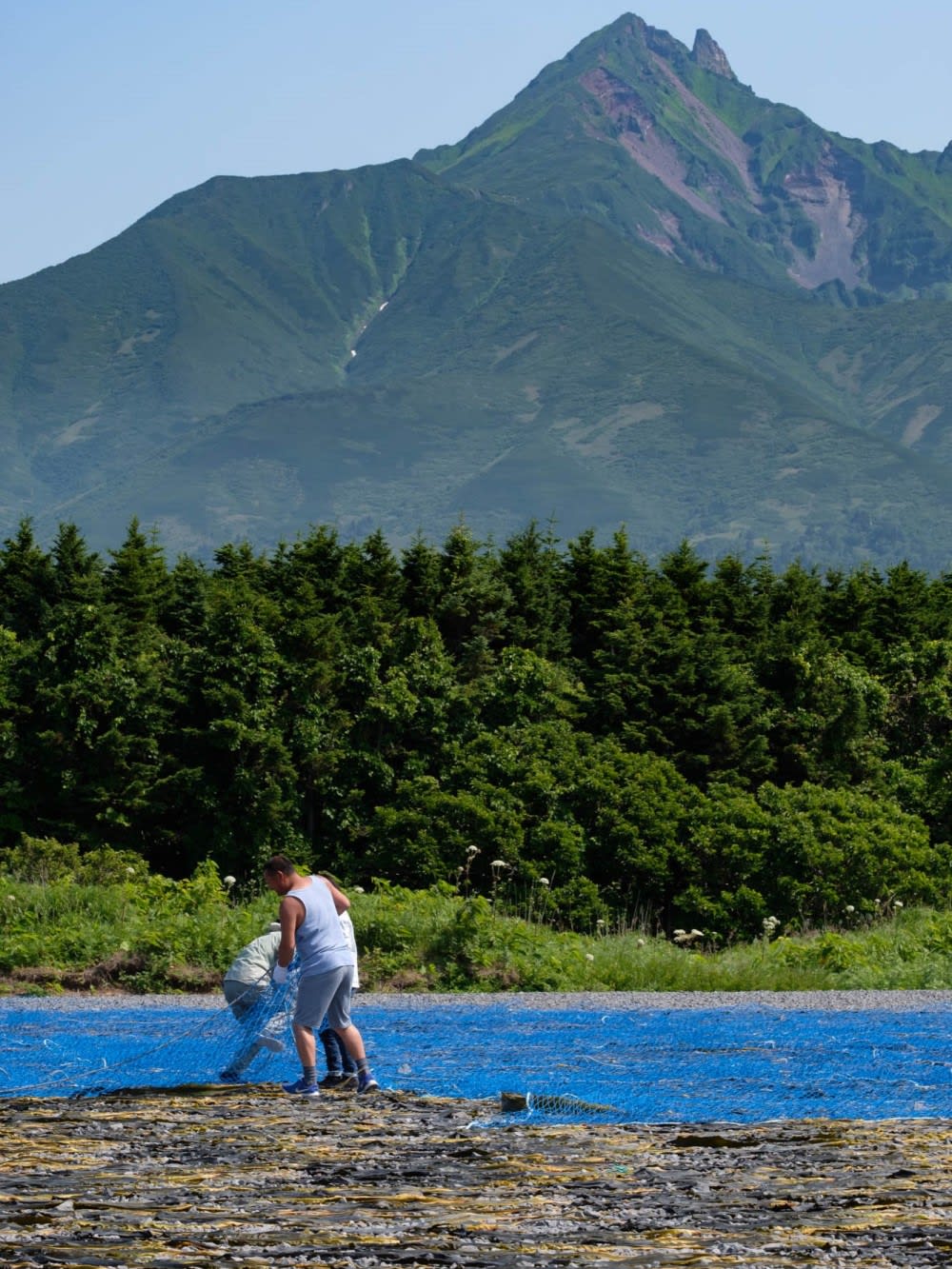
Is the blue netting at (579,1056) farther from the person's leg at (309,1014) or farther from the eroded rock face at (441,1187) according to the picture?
the eroded rock face at (441,1187)

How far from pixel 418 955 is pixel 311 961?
761 centimetres

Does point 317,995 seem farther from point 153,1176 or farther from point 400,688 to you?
point 400,688

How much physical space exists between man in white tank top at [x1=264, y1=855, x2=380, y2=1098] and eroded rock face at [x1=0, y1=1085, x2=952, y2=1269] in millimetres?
272

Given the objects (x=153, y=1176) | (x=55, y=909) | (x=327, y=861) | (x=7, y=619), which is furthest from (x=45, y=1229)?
(x=7, y=619)

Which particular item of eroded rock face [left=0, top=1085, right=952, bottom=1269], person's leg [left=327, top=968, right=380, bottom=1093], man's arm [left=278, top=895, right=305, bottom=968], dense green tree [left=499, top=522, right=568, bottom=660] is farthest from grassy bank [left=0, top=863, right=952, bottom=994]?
dense green tree [left=499, top=522, right=568, bottom=660]

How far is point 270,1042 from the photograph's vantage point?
503 inches

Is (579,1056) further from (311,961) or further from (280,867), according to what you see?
(280,867)

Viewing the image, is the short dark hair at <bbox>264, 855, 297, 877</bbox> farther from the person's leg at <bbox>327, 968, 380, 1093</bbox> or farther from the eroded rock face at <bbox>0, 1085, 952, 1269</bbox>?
the eroded rock face at <bbox>0, 1085, 952, 1269</bbox>

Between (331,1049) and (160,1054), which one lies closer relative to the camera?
(331,1049)

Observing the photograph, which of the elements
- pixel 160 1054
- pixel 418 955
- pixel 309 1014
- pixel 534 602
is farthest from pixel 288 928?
pixel 534 602

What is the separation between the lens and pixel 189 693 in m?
35.4

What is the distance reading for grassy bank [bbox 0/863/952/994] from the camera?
1914 cm

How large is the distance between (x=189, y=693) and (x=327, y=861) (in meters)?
4.31

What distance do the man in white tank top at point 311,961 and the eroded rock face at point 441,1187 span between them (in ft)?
0.89
